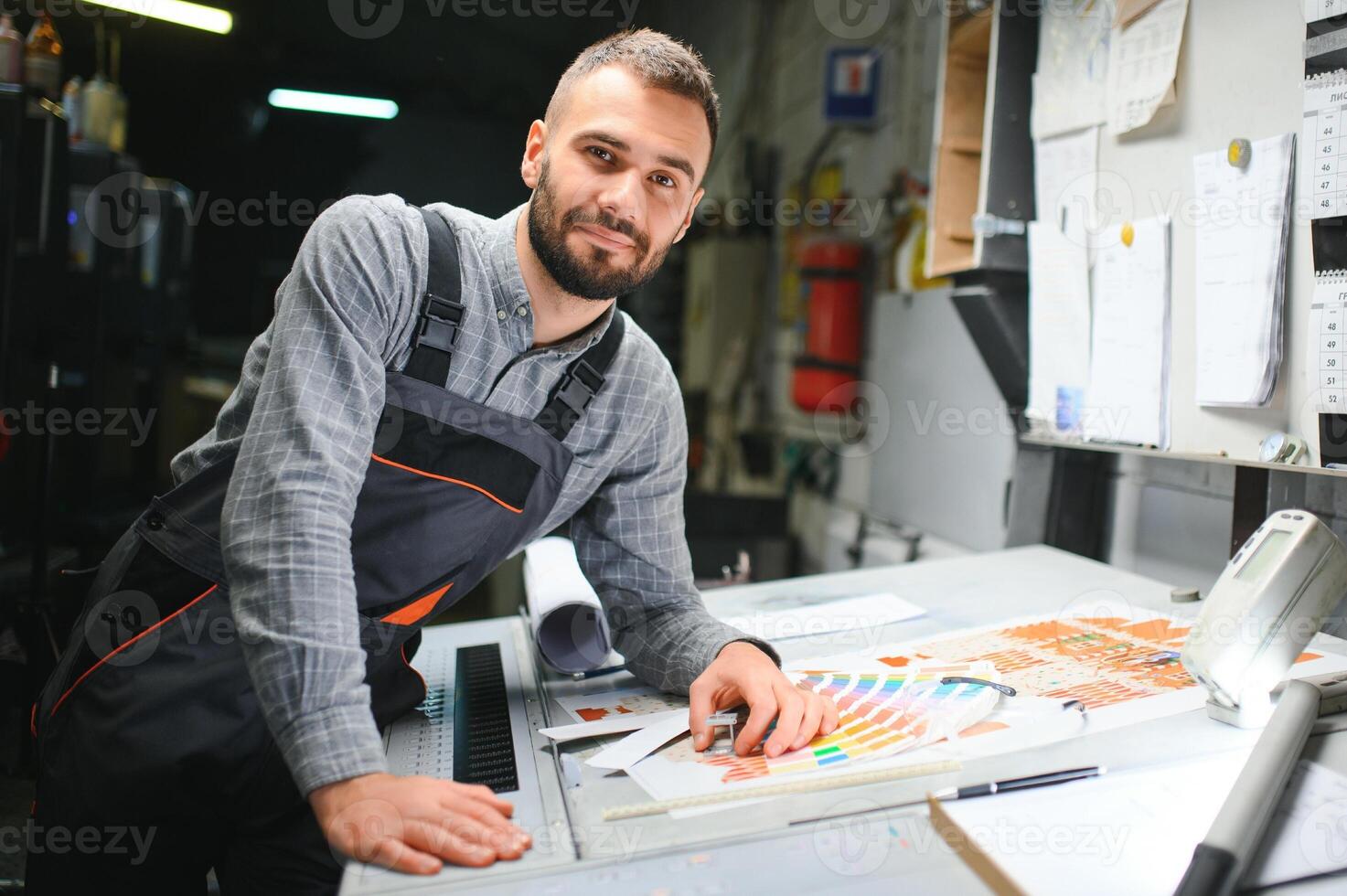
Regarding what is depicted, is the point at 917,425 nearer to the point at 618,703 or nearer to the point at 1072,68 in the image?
the point at 1072,68

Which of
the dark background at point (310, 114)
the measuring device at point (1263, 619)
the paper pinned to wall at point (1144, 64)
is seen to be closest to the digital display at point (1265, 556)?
the measuring device at point (1263, 619)

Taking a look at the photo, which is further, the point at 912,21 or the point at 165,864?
the point at 912,21

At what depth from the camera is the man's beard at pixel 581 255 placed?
3.41 feet

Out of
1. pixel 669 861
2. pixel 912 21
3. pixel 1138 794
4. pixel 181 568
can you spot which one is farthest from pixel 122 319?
pixel 1138 794

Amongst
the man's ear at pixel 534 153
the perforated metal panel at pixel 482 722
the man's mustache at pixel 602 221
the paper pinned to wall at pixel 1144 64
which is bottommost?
the perforated metal panel at pixel 482 722

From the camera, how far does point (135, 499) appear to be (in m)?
2.92

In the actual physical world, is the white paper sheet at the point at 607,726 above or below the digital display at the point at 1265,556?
below

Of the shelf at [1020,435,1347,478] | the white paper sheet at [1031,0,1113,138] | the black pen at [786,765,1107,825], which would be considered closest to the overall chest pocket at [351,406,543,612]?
the black pen at [786,765,1107,825]

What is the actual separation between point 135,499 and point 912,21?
9.62 feet

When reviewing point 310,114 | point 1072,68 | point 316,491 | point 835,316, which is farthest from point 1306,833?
point 310,114

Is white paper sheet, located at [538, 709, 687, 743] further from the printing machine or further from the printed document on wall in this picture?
the printed document on wall

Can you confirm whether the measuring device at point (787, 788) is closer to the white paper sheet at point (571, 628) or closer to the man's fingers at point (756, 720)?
the man's fingers at point (756, 720)

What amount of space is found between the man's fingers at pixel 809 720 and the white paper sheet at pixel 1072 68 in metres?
1.26

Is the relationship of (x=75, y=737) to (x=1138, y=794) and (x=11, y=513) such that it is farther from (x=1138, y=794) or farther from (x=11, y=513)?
(x=11, y=513)
